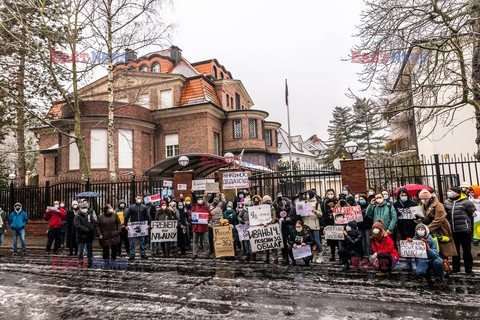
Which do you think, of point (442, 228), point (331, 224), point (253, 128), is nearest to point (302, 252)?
point (331, 224)

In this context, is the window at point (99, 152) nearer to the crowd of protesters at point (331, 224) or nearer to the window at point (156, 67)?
the window at point (156, 67)

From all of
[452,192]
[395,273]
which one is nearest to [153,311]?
[395,273]

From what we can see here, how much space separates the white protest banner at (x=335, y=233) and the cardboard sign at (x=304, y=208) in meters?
0.92

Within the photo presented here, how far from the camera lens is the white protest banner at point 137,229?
33.1 ft

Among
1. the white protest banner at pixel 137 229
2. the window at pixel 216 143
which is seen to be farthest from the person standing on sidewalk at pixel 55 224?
the window at pixel 216 143

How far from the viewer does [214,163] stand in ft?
62.2

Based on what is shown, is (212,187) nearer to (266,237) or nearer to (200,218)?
(200,218)

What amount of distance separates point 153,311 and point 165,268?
11.1 feet

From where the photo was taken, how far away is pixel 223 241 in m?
9.58

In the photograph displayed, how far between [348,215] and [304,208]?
137 centimetres

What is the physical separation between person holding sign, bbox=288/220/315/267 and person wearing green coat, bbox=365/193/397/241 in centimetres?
170

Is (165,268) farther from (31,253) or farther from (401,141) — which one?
(401,141)

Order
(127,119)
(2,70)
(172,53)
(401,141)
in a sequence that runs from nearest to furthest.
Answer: (2,70) < (127,119) < (401,141) < (172,53)

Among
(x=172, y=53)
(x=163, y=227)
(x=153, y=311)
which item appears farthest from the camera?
(x=172, y=53)
